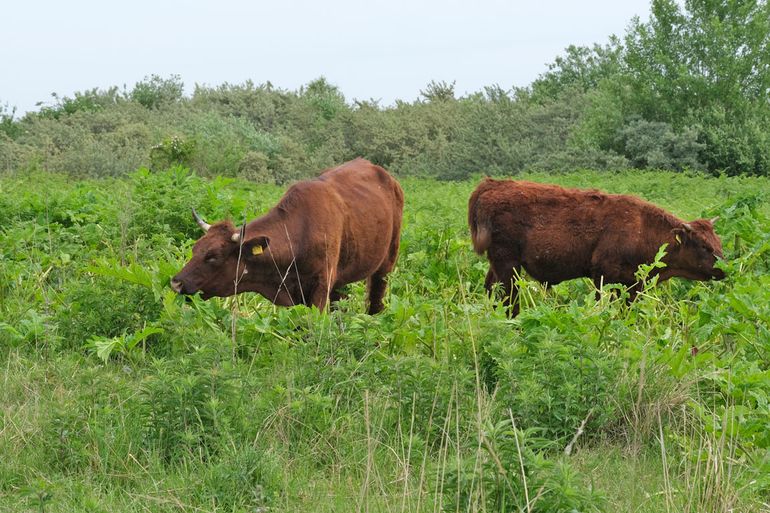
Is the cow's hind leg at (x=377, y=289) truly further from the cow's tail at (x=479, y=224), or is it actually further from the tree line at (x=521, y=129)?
the tree line at (x=521, y=129)

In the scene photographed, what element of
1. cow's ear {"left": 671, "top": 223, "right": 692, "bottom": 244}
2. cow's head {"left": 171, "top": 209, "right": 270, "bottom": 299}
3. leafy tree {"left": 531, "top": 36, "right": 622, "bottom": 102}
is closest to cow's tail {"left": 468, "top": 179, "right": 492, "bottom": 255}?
cow's ear {"left": 671, "top": 223, "right": 692, "bottom": 244}

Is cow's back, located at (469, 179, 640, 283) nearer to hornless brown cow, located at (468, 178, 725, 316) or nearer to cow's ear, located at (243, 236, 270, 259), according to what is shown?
hornless brown cow, located at (468, 178, 725, 316)

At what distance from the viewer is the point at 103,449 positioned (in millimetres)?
5141

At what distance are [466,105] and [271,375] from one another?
34738mm

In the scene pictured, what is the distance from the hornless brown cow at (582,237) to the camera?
9633mm

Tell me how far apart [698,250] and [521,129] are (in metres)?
26.0

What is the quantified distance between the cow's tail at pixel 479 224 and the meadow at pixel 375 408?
1.93m

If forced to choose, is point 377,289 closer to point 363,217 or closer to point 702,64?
point 363,217

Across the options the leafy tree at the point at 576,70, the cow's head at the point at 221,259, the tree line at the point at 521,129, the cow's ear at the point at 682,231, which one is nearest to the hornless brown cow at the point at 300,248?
the cow's head at the point at 221,259

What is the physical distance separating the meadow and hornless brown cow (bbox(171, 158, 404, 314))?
39 centimetres

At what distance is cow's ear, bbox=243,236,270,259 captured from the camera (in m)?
8.41

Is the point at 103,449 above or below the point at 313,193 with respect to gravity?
below

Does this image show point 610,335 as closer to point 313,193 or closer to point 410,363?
point 410,363

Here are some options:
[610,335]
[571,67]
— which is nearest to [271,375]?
[610,335]
